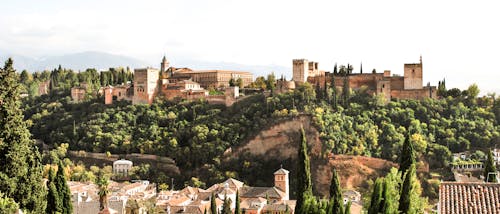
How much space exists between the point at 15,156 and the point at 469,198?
9.60m

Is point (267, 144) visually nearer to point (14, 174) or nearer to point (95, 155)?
point (95, 155)

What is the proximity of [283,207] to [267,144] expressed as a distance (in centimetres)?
1157

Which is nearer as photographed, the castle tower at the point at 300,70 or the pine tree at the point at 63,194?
the pine tree at the point at 63,194

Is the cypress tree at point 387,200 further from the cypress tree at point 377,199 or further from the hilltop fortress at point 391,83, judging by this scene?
the hilltop fortress at point 391,83

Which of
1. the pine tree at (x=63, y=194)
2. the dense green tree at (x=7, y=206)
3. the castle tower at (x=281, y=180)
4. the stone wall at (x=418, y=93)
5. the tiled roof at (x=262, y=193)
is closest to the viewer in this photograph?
the dense green tree at (x=7, y=206)

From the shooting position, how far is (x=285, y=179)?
4116 centimetres

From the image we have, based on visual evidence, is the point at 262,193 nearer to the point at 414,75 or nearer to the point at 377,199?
the point at 414,75

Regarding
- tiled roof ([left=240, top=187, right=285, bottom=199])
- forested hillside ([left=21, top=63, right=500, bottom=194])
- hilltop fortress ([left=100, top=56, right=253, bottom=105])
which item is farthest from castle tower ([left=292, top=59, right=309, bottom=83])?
tiled roof ([left=240, top=187, right=285, bottom=199])

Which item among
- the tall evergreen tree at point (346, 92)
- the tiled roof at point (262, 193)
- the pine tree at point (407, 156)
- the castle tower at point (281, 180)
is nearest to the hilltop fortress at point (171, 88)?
the tall evergreen tree at point (346, 92)

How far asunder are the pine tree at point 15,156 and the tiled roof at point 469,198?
8834 millimetres

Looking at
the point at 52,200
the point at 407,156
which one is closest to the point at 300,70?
the point at 407,156

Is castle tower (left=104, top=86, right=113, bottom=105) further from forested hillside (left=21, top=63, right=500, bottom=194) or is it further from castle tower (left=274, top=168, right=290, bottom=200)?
castle tower (left=274, top=168, right=290, bottom=200)

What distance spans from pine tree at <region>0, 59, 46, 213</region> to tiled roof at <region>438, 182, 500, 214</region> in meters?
8.83

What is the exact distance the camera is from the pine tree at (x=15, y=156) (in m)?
14.4
